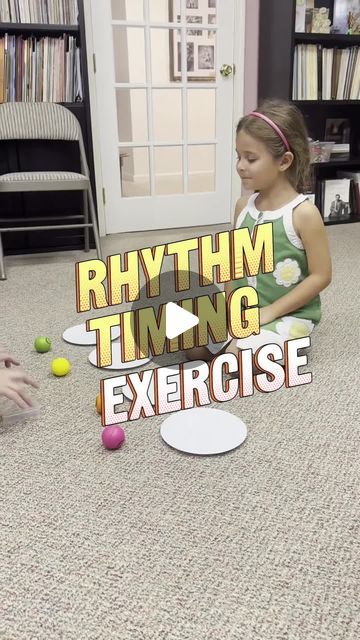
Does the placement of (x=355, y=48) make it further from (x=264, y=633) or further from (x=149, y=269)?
(x=264, y=633)

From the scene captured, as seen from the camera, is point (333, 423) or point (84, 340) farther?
point (84, 340)

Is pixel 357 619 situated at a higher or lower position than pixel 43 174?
lower

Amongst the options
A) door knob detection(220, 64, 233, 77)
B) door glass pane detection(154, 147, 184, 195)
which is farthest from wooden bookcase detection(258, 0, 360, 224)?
door glass pane detection(154, 147, 184, 195)

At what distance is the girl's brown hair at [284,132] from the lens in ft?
3.75

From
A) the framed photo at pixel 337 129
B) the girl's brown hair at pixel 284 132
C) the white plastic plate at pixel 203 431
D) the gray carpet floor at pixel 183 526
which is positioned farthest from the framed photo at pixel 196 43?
the white plastic plate at pixel 203 431

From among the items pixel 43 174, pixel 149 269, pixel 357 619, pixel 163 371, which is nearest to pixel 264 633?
pixel 357 619

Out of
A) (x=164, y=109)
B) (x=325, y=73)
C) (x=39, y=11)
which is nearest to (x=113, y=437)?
(x=39, y=11)

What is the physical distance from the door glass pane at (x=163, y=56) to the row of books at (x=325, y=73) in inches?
23.9

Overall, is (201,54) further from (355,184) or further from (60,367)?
(60,367)

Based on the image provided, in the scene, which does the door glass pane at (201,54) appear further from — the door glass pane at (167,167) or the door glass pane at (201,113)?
the door glass pane at (167,167)

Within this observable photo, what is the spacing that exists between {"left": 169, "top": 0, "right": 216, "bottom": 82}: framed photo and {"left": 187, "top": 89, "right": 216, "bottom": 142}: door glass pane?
0.07m

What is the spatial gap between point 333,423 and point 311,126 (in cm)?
240

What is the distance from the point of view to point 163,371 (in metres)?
1.10

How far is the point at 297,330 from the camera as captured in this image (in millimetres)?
1209
